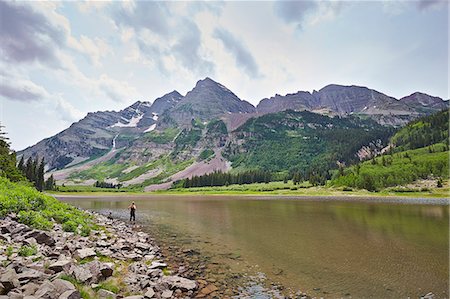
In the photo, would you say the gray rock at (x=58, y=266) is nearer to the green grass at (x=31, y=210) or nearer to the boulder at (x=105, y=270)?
the boulder at (x=105, y=270)

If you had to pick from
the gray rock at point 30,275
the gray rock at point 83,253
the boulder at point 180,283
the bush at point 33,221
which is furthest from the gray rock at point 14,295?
the bush at point 33,221

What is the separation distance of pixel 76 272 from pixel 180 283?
6.05m

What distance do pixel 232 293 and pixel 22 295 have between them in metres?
10.8

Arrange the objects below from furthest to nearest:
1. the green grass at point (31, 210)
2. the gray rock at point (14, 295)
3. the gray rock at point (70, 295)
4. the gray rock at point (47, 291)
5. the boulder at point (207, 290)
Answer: the green grass at point (31, 210) → the boulder at point (207, 290) → the gray rock at point (70, 295) → the gray rock at point (47, 291) → the gray rock at point (14, 295)

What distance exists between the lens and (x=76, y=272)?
45.3ft

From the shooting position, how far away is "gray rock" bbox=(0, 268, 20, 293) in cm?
1034

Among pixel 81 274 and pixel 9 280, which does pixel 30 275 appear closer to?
pixel 9 280

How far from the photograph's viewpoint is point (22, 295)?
32.4ft

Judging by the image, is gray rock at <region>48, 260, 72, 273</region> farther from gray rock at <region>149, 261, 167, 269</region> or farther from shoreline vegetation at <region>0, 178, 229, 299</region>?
gray rock at <region>149, 261, 167, 269</region>

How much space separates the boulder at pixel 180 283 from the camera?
1664 cm

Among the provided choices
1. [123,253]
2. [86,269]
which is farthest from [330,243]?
[86,269]

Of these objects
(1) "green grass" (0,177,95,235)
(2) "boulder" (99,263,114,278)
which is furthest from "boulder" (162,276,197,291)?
(1) "green grass" (0,177,95,235)

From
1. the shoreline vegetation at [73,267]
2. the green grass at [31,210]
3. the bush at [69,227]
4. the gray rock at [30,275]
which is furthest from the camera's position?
the bush at [69,227]

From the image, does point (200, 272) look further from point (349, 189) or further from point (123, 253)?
point (349, 189)
